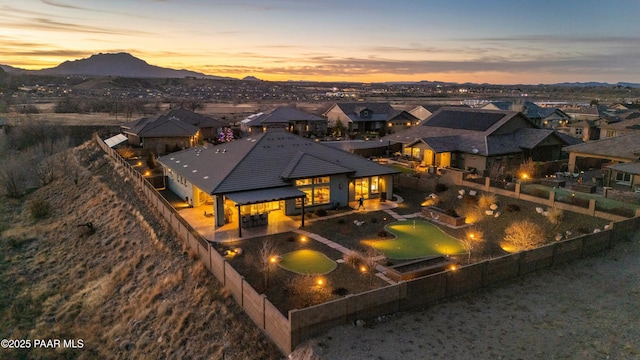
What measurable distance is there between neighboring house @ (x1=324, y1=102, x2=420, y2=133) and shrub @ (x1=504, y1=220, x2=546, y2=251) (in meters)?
47.6

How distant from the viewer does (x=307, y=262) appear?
21.8 meters

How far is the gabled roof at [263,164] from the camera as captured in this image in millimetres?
28922

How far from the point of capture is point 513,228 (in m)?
25.5


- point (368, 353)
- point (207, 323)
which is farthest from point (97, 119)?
point (368, 353)

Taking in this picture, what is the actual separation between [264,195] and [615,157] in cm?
2968

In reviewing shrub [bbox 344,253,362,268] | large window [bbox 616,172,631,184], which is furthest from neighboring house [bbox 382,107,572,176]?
shrub [bbox 344,253,362,268]

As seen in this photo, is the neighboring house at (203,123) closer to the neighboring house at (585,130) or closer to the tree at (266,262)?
the tree at (266,262)

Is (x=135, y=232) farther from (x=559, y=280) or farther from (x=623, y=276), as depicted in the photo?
(x=623, y=276)

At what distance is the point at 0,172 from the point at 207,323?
135ft

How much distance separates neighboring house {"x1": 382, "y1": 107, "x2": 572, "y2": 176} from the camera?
135 ft

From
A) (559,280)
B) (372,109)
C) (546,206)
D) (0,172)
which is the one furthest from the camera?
(372,109)

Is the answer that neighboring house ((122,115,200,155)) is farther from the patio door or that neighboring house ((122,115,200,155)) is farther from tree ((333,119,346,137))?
the patio door

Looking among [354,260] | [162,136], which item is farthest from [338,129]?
[354,260]

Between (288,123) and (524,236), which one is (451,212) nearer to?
(524,236)
